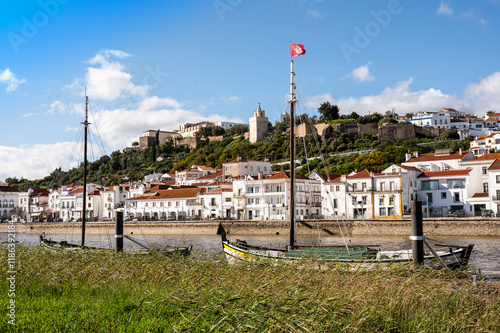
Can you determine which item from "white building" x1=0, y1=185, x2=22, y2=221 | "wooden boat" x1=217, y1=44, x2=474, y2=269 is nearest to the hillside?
"white building" x1=0, y1=185, x2=22, y2=221

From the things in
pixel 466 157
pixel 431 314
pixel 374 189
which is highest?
pixel 466 157

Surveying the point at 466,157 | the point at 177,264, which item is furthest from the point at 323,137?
the point at 177,264

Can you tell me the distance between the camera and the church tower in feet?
434

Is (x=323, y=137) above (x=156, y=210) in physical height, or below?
above

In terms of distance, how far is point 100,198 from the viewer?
8862 cm

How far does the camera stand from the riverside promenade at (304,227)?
149 feet

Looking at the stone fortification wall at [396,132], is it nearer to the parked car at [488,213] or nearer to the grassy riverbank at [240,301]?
the parked car at [488,213]

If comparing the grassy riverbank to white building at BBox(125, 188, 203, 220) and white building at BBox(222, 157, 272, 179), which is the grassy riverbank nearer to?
white building at BBox(125, 188, 203, 220)

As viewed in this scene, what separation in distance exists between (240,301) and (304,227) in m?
46.6

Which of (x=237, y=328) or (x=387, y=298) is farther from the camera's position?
(x=387, y=298)

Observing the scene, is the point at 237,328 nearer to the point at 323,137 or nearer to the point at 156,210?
the point at 156,210

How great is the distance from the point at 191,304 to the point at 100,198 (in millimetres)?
84206

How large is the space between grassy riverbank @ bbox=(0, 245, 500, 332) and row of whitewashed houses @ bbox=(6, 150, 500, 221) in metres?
39.3

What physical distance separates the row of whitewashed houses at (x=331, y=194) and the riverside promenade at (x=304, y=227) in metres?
2.40
